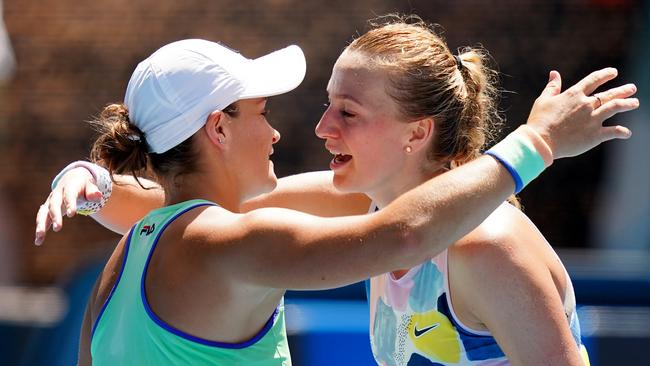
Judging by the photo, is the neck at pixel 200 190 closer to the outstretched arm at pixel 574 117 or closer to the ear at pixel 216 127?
the ear at pixel 216 127

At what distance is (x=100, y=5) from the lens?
24.7ft

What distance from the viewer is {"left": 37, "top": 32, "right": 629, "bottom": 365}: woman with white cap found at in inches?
77.0

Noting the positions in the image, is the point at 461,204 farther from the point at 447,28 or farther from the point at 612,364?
the point at 447,28

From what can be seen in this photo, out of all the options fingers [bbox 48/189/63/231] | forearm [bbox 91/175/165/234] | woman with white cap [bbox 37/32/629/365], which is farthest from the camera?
forearm [bbox 91/175/165/234]

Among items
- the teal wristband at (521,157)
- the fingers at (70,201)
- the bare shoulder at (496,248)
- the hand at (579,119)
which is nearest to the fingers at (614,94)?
the hand at (579,119)

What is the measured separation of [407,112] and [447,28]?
4.87 metres

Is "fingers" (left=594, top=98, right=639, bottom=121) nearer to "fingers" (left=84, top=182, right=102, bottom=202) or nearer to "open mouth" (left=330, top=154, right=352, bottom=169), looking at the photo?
"open mouth" (left=330, top=154, right=352, bottom=169)

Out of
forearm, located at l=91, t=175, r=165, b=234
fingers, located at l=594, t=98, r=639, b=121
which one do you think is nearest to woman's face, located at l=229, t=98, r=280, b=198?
forearm, located at l=91, t=175, r=165, b=234

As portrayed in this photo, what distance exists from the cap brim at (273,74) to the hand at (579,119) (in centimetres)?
57

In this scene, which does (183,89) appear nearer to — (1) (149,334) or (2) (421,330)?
(1) (149,334)

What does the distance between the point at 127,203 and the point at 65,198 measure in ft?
1.59

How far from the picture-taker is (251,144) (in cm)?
229

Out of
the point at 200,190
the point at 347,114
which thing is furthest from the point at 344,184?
the point at 200,190

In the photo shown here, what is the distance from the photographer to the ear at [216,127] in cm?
222
